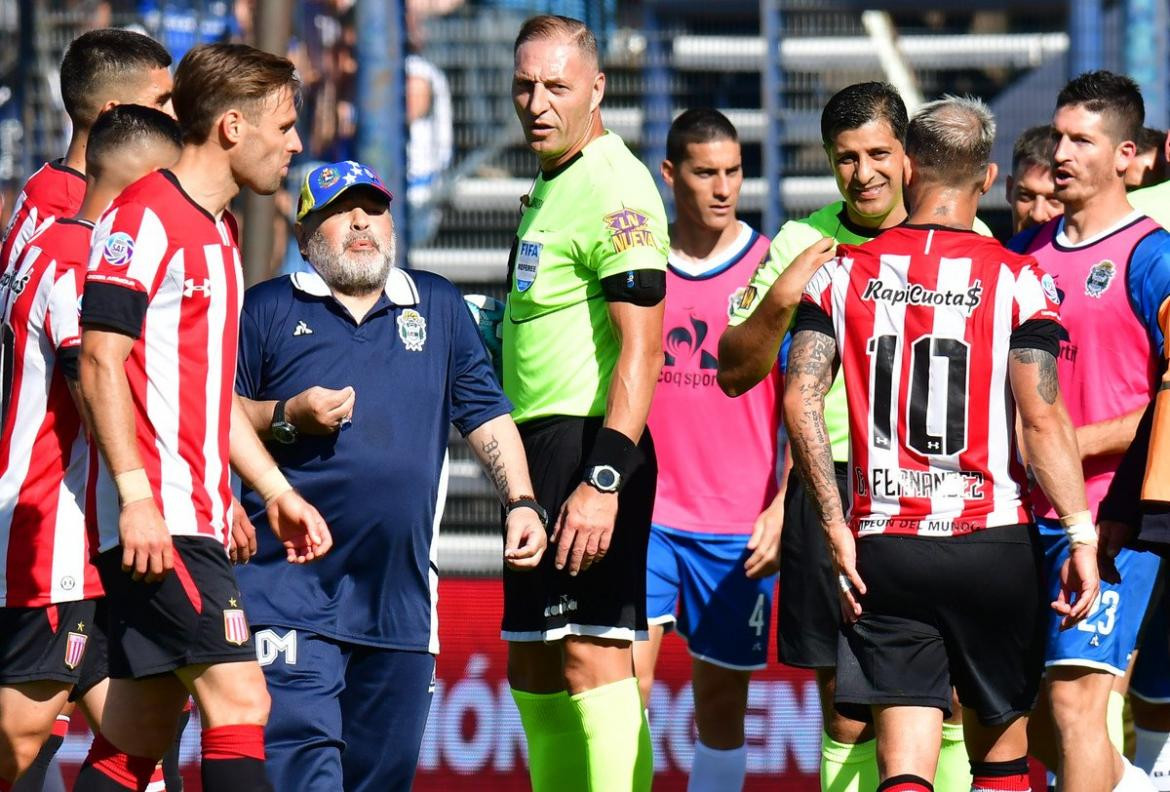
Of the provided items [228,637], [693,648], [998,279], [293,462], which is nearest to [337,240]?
[293,462]

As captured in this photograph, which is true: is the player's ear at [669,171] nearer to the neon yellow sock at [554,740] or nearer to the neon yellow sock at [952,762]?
the neon yellow sock at [554,740]

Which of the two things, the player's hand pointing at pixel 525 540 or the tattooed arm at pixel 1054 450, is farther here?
the player's hand pointing at pixel 525 540

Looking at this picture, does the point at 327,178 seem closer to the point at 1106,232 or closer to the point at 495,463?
the point at 495,463

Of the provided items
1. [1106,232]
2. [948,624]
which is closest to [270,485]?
[948,624]

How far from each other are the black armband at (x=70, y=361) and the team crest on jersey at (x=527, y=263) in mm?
1411

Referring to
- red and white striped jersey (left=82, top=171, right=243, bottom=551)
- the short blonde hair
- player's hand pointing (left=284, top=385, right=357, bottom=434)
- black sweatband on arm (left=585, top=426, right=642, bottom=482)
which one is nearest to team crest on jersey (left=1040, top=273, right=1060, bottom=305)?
black sweatband on arm (left=585, top=426, right=642, bottom=482)

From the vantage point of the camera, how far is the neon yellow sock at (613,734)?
18.0 ft

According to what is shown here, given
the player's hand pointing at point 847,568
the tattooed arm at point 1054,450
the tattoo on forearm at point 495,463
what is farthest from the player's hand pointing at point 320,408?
the tattooed arm at point 1054,450

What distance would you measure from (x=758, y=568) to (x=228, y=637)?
103 inches

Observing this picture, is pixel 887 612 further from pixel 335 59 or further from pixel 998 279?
pixel 335 59

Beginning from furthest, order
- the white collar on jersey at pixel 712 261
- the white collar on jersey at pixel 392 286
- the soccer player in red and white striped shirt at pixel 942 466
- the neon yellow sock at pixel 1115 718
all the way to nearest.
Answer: the white collar on jersey at pixel 712 261, the neon yellow sock at pixel 1115 718, the white collar on jersey at pixel 392 286, the soccer player in red and white striped shirt at pixel 942 466

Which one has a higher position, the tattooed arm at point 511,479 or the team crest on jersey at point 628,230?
the team crest on jersey at point 628,230

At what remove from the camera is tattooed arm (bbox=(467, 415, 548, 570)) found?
5105 mm

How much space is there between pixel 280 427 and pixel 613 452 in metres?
0.99
